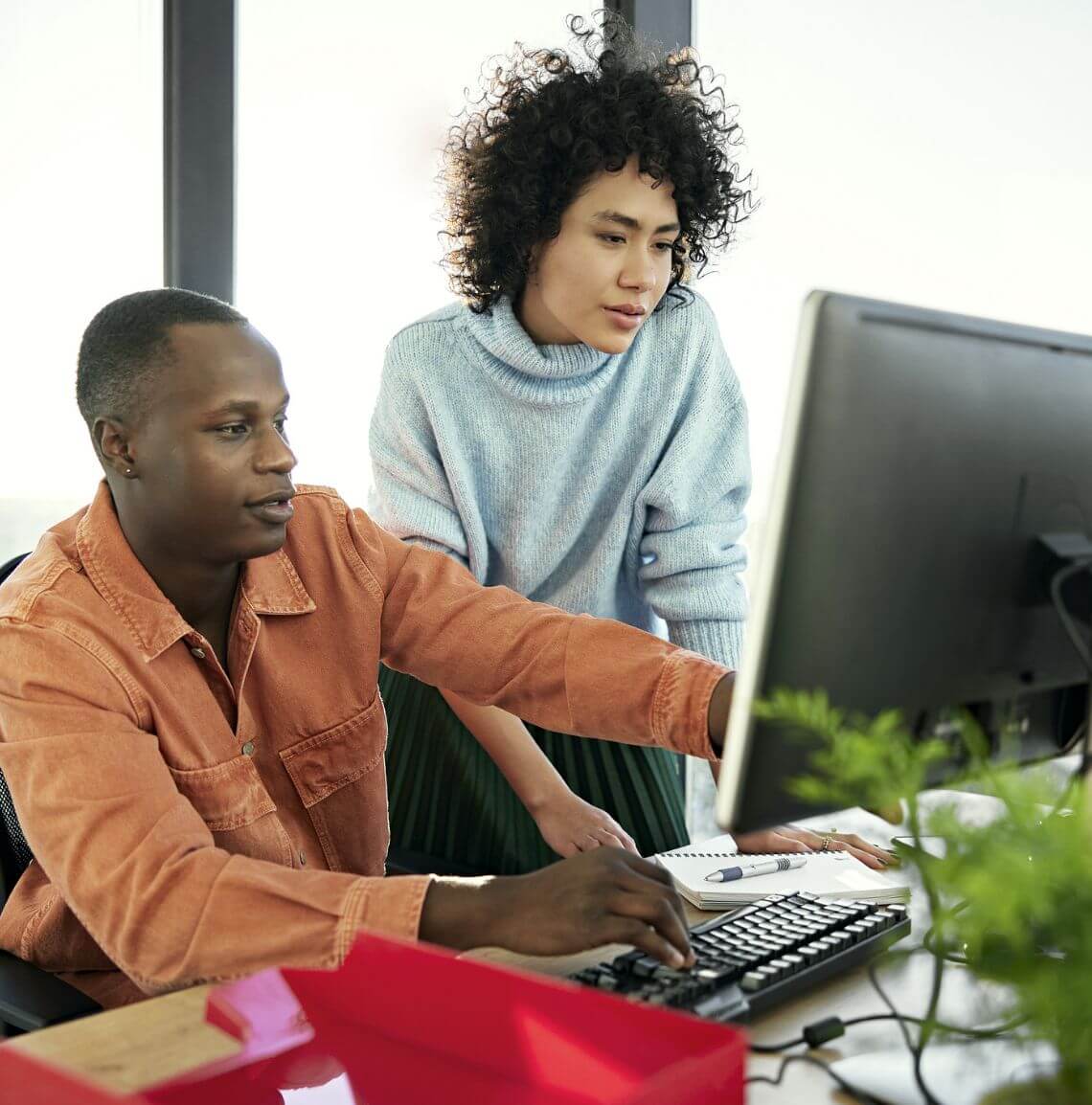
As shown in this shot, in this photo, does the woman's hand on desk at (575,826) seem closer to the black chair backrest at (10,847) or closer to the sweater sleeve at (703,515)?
the sweater sleeve at (703,515)

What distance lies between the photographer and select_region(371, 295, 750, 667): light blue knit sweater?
1.77 metres

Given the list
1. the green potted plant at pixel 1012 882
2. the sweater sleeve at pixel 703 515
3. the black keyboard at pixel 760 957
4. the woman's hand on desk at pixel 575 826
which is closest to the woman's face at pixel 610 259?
the sweater sleeve at pixel 703 515

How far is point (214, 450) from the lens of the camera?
1171 millimetres

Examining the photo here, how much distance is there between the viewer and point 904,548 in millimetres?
721

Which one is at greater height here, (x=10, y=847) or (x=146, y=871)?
(x=146, y=871)

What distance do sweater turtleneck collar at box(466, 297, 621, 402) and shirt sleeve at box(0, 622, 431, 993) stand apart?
901mm

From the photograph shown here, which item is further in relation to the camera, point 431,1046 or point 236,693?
point 236,693

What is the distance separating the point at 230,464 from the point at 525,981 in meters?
0.65

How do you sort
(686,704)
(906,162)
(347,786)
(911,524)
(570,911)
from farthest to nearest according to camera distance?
(906,162) → (347,786) → (686,704) → (570,911) → (911,524)

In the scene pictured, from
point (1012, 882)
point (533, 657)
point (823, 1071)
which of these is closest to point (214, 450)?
point (533, 657)

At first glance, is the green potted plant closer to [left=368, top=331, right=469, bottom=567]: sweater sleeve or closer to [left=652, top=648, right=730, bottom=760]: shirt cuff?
[left=652, top=648, right=730, bottom=760]: shirt cuff

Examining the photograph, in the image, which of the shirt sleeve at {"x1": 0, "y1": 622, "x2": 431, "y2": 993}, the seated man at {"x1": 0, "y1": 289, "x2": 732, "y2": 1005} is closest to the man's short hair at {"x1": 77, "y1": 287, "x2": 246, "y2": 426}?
the seated man at {"x1": 0, "y1": 289, "x2": 732, "y2": 1005}

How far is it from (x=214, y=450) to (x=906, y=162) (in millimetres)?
1356

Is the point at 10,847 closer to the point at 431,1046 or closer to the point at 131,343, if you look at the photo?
the point at 131,343
